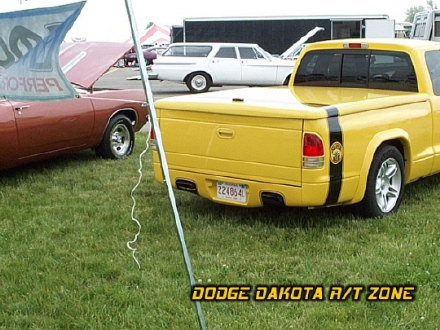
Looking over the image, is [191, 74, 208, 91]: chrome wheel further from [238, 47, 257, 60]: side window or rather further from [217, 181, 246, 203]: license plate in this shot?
[217, 181, 246, 203]: license plate

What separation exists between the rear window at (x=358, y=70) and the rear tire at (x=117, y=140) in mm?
2674

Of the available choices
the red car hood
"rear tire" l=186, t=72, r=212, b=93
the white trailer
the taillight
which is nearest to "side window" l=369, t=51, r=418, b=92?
the taillight

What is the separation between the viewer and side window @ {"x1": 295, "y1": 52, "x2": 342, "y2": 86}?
7.15m

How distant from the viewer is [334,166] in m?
5.29

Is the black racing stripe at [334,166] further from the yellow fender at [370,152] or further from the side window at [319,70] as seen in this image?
the side window at [319,70]

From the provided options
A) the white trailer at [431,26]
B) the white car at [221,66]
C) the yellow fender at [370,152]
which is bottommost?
the white car at [221,66]

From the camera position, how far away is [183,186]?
5977mm

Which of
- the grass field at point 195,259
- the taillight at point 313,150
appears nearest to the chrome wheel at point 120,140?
the grass field at point 195,259

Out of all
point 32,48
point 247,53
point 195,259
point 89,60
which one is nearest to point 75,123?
point 89,60

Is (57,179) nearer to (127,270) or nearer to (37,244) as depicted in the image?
(37,244)

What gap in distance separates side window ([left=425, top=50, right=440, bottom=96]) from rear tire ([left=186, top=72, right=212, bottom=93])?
49.8 ft

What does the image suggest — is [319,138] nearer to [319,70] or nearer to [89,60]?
[319,70]

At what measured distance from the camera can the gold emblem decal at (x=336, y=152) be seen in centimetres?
524

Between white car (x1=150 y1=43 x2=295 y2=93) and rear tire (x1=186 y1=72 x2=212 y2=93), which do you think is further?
rear tire (x1=186 y1=72 x2=212 y2=93)
